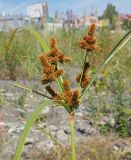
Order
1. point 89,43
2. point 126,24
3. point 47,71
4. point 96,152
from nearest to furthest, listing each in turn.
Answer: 1. point 47,71
2. point 89,43
3. point 96,152
4. point 126,24

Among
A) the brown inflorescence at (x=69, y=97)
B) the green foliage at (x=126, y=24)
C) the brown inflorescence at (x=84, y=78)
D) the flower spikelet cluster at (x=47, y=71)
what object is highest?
the flower spikelet cluster at (x=47, y=71)

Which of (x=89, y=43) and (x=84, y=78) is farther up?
(x=89, y=43)

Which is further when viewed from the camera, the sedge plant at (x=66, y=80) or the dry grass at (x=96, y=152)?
the dry grass at (x=96, y=152)

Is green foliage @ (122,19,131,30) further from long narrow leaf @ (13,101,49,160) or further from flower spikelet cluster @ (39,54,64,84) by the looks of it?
long narrow leaf @ (13,101,49,160)

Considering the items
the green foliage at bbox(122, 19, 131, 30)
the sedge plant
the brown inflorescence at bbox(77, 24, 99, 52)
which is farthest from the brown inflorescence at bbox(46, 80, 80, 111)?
the green foliage at bbox(122, 19, 131, 30)

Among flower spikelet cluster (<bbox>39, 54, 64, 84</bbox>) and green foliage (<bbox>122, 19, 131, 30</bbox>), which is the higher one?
flower spikelet cluster (<bbox>39, 54, 64, 84</bbox>)

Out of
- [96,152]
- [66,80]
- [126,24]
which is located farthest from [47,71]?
[126,24]

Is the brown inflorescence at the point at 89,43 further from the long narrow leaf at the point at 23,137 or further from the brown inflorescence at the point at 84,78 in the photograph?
the long narrow leaf at the point at 23,137

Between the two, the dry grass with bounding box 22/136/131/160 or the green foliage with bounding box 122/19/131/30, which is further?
the green foliage with bounding box 122/19/131/30

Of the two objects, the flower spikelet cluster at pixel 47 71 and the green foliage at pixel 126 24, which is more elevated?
the flower spikelet cluster at pixel 47 71

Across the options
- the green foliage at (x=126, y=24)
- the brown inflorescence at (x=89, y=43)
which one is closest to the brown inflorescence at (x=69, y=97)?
the brown inflorescence at (x=89, y=43)

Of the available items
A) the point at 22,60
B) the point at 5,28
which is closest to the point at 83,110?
the point at 22,60

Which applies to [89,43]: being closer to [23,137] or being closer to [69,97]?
[69,97]
